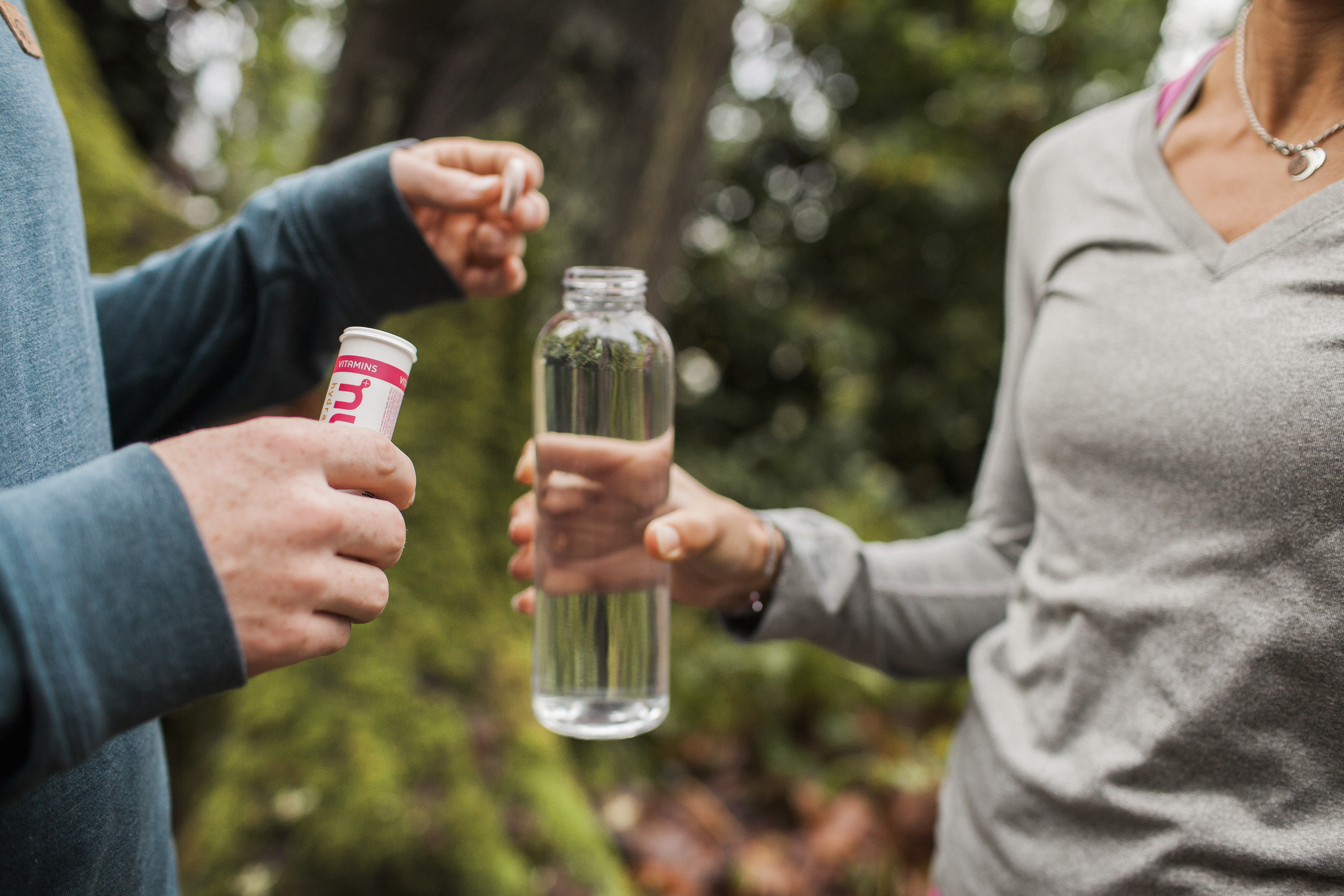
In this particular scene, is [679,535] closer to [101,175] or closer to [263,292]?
[263,292]

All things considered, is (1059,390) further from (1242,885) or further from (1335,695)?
(1242,885)

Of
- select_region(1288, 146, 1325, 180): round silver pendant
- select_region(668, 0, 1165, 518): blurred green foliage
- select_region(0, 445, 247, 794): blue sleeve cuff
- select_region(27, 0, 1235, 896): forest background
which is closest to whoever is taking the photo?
select_region(0, 445, 247, 794): blue sleeve cuff

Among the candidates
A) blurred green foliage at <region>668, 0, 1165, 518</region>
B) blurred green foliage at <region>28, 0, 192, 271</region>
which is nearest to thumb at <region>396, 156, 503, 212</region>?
blurred green foliage at <region>28, 0, 192, 271</region>

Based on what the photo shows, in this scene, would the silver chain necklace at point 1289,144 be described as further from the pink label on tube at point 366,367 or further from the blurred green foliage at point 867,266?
the blurred green foliage at point 867,266

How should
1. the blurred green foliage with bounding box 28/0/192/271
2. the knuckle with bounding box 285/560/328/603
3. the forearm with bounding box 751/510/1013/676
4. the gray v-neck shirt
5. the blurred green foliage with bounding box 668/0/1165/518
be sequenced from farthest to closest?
the blurred green foliage with bounding box 668/0/1165/518
the blurred green foliage with bounding box 28/0/192/271
the forearm with bounding box 751/510/1013/676
the gray v-neck shirt
the knuckle with bounding box 285/560/328/603

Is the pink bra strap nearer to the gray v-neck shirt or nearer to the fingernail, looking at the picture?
the gray v-neck shirt

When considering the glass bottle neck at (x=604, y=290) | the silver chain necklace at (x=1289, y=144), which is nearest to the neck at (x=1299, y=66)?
the silver chain necklace at (x=1289, y=144)

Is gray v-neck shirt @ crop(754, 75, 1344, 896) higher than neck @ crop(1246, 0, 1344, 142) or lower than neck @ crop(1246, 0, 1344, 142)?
lower

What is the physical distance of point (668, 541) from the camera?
42.6 inches

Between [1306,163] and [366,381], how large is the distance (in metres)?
1.16

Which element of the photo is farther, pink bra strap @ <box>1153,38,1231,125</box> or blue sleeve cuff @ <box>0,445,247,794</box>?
pink bra strap @ <box>1153,38,1231,125</box>

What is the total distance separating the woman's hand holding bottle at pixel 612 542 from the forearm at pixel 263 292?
1.19 feet

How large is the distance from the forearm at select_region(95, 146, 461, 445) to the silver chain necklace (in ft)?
3.84

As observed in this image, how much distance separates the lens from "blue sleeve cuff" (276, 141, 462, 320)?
1204 mm
